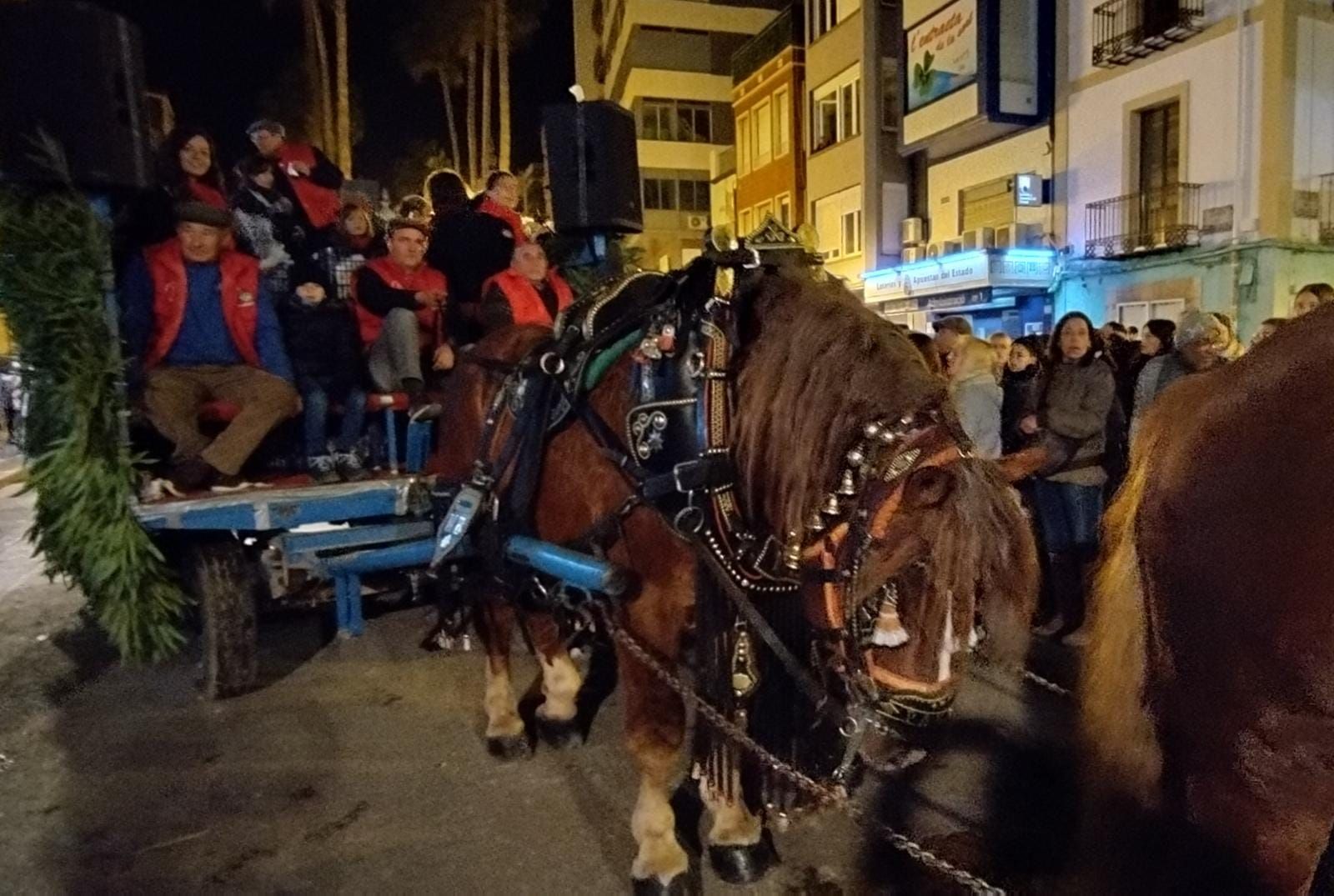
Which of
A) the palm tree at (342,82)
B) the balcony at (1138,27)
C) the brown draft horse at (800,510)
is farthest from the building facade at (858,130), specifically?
the brown draft horse at (800,510)

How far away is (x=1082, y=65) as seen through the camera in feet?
52.5

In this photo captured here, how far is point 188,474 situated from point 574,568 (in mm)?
2484

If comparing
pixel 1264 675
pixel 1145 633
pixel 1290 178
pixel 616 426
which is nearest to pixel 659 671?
pixel 616 426

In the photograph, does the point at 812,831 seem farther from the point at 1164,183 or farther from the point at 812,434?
the point at 1164,183

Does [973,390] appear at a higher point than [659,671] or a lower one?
higher

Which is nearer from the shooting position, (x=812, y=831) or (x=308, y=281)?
(x=812, y=831)

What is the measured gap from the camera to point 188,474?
4.38 metres

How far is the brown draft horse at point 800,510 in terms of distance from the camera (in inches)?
84.3

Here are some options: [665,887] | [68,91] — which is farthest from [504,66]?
[665,887]

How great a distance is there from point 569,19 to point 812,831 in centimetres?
4056

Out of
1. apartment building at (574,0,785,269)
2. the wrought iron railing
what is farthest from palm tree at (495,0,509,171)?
the wrought iron railing

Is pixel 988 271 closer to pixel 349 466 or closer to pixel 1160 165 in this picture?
pixel 1160 165

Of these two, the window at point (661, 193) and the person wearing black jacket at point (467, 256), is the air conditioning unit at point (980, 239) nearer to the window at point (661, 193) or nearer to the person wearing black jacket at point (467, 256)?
the person wearing black jacket at point (467, 256)

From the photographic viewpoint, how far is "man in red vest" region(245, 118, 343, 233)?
20.1ft
